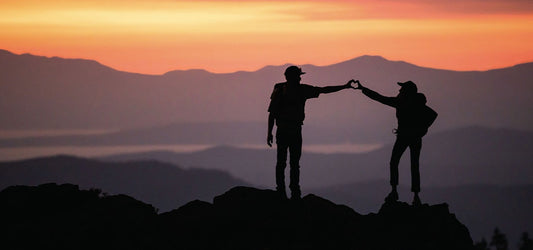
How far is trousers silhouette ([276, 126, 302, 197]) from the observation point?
2588cm

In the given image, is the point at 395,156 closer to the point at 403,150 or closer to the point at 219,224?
the point at 403,150

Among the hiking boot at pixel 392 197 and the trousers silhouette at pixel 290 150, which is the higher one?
the trousers silhouette at pixel 290 150

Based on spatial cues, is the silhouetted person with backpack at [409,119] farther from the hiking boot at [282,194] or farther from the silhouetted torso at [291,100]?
the hiking boot at [282,194]

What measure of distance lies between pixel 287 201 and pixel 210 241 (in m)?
2.52

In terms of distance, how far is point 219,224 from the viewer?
25531mm

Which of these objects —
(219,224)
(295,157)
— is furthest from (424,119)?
(219,224)

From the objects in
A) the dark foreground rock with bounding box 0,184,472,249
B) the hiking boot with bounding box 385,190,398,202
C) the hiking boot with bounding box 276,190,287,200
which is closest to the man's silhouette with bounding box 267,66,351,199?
the hiking boot with bounding box 276,190,287,200

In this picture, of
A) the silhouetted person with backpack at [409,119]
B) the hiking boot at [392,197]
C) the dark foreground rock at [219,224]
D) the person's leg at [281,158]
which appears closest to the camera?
the dark foreground rock at [219,224]

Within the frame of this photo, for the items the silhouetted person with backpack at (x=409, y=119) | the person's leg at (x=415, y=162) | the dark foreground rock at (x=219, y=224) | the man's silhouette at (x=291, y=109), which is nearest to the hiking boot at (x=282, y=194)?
the dark foreground rock at (x=219, y=224)

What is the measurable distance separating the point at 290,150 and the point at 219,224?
2.75 metres

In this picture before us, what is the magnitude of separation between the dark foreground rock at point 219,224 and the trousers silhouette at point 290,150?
1.47 ft

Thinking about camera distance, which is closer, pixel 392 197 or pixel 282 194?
pixel 282 194

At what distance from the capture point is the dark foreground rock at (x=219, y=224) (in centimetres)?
2481

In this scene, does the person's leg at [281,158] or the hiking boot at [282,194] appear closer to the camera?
the person's leg at [281,158]
